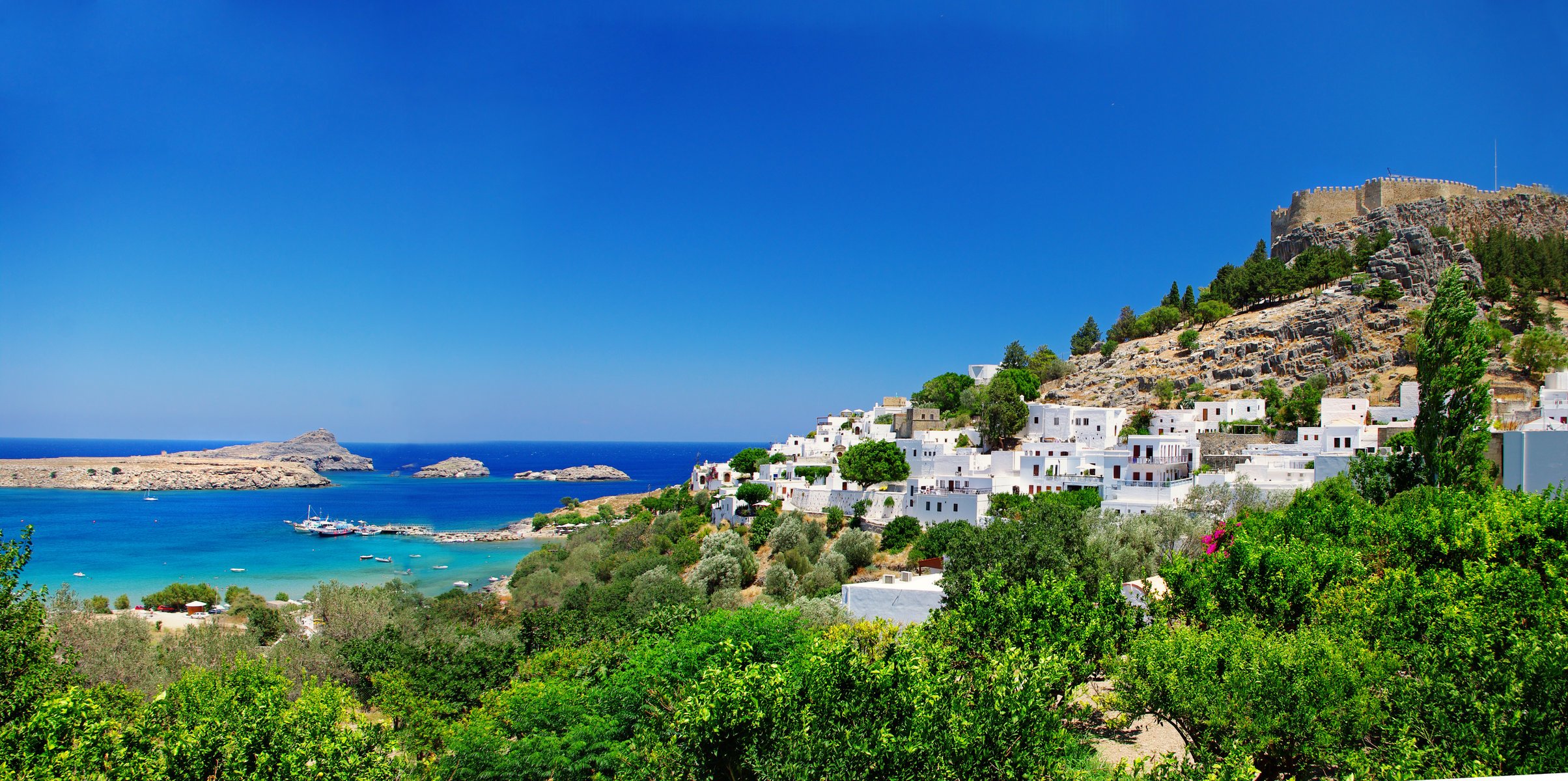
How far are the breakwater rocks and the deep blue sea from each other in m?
4.38

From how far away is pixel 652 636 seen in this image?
19.5m

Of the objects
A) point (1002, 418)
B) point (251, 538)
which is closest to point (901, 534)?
point (1002, 418)

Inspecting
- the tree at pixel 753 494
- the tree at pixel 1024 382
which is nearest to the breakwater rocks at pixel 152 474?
the tree at pixel 753 494

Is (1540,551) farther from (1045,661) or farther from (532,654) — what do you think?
(532,654)

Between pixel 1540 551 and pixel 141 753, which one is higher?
pixel 1540 551

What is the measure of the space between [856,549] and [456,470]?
152 meters

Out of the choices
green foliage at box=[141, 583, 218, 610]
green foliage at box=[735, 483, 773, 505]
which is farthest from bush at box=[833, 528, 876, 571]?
green foliage at box=[141, 583, 218, 610]

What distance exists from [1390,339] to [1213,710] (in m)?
58.2

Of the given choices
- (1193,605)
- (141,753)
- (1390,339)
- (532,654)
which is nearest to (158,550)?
(532,654)

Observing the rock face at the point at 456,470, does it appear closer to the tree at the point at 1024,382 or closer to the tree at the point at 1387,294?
the tree at the point at 1024,382

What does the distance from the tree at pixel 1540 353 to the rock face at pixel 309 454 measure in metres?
202

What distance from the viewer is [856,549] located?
3659 cm

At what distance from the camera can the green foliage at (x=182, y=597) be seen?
38062 millimetres

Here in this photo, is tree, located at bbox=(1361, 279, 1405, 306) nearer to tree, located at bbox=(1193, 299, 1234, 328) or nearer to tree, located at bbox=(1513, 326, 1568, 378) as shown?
tree, located at bbox=(1513, 326, 1568, 378)
